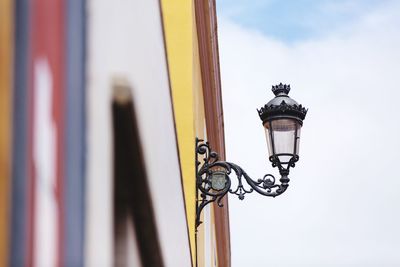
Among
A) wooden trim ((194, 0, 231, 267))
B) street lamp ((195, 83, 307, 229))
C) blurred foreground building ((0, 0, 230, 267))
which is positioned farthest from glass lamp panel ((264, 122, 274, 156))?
blurred foreground building ((0, 0, 230, 267))

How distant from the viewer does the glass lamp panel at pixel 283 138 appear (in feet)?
19.3

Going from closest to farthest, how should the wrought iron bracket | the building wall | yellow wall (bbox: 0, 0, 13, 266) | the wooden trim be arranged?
1. yellow wall (bbox: 0, 0, 13, 266)
2. the building wall
3. the wrought iron bracket
4. the wooden trim

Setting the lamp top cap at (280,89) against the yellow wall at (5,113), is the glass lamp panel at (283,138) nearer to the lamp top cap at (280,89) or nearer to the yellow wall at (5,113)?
the lamp top cap at (280,89)

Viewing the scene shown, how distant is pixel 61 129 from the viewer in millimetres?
1197

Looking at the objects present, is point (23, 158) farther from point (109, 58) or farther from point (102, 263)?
point (109, 58)

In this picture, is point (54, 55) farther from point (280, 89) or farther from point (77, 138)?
point (280, 89)

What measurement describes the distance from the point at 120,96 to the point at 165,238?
2.54 feet

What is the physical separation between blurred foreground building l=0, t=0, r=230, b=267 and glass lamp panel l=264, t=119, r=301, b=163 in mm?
3884

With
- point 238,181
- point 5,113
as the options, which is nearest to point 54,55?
point 5,113

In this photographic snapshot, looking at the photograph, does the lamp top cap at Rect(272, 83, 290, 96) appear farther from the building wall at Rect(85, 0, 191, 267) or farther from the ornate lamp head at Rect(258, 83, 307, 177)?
the building wall at Rect(85, 0, 191, 267)

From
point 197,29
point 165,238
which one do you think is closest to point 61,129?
point 165,238

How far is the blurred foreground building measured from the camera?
113 centimetres

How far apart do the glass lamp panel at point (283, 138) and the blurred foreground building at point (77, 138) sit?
388 centimetres

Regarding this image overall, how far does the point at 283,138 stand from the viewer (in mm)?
5898
